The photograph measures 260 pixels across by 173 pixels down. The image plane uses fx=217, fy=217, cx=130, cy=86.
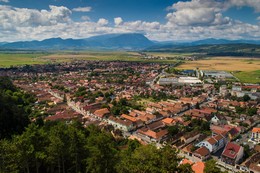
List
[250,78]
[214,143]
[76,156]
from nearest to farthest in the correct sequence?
1. [76,156]
2. [214,143]
3. [250,78]

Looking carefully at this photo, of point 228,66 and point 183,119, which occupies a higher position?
point 228,66

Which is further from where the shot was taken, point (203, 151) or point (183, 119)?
point (183, 119)

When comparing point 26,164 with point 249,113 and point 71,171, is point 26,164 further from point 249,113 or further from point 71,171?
point 249,113

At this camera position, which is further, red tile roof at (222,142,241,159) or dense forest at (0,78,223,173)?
red tile roof at (222,142,241,159)

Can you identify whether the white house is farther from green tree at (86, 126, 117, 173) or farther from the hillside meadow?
the hillside meadow

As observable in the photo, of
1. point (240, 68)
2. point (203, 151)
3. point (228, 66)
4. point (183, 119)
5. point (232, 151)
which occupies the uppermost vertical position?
point (228, 66)

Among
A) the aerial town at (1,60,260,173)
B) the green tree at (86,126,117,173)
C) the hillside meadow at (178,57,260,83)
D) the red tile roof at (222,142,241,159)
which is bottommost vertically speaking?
the aerial town at (1,60,260,173)

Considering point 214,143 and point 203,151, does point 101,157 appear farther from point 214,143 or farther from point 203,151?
point 214,143

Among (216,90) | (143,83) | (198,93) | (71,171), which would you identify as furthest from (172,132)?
(143,83)

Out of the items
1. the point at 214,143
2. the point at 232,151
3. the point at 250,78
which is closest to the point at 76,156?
the point at 232,151

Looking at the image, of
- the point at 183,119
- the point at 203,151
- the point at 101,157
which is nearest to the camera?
the point at 101,157

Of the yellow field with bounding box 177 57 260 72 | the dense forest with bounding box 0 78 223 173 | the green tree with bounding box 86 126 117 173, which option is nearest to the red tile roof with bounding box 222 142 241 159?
the dense forest with bounding box 0 78 223 173
